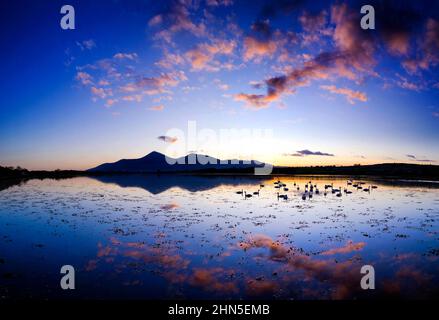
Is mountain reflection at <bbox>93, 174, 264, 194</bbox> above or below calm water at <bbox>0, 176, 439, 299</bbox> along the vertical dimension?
above

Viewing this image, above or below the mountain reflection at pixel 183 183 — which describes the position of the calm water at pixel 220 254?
below

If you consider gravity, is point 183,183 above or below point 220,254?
above

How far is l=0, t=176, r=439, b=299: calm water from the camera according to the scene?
1200cm

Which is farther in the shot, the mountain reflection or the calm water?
the mountain reflection

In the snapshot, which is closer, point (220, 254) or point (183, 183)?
point (220, 254)

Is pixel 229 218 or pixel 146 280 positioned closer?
pixel 146 280

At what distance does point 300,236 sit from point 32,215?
1090 inches

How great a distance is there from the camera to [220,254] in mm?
16859

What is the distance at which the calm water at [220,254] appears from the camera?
12.0 m

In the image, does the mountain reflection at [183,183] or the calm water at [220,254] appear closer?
the calm water at [220,254]

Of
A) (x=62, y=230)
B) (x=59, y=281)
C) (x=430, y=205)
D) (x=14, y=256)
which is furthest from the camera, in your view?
(x=430, y=205)
